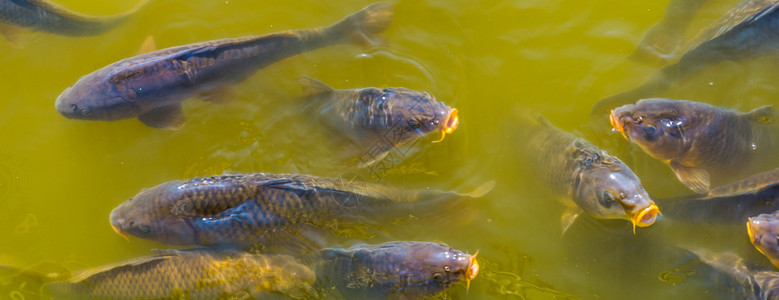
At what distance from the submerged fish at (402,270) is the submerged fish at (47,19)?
2998 millimetres

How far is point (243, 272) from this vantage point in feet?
12.0

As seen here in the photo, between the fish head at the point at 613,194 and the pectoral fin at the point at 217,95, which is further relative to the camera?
the pectoral fin at the point at 217,95

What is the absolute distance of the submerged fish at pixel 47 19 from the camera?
451 cm

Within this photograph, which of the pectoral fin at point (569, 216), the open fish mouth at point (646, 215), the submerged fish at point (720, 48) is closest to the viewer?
the open fish mouth at point (646, 215)

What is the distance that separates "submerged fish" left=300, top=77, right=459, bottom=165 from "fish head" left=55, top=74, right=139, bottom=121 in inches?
60.0

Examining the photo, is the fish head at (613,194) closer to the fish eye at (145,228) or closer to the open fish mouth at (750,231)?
the open fish mouth at (750,231)

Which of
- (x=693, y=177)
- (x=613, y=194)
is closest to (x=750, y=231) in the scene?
(x=693, y=177)

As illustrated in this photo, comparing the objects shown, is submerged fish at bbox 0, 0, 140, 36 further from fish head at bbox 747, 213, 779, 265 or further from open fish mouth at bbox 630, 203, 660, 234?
fish head at bbox 747, 213, 779, 265

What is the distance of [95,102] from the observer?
4117 millimetres

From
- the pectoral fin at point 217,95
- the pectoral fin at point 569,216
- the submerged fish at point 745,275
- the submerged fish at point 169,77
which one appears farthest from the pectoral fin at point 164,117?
the submerged fish at point 745,275

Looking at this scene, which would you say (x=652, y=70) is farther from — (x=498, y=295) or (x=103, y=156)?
(x=103, y=156)

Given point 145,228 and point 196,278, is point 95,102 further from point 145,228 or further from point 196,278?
point 196,278

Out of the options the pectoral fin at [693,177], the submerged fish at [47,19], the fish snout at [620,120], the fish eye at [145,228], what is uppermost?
the submerged fish at [47,19]

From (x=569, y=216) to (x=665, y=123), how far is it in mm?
950
